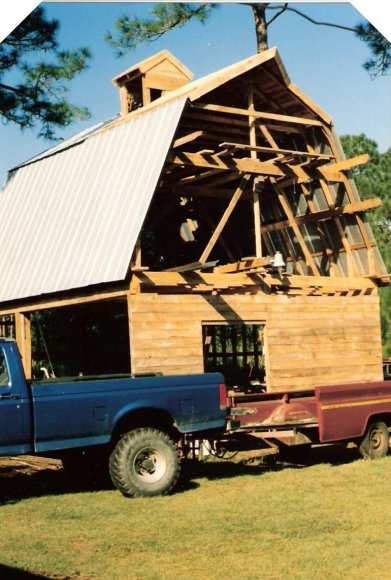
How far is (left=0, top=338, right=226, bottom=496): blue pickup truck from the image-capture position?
958cm

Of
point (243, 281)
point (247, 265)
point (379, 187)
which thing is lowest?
point (243, 281)

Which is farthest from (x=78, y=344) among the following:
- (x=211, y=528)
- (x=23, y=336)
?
(x=211, y=528)

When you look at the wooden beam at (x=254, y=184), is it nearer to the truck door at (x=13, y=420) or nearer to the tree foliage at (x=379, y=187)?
the truck door at (x=13, y=420)

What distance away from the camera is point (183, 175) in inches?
747

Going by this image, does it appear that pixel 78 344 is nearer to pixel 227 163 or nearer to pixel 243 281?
pixel 243 281

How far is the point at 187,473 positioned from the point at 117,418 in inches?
104

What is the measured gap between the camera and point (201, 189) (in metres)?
18.8

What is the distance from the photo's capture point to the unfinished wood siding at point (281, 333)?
47.2 feet

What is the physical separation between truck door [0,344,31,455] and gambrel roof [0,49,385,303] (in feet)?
15.5

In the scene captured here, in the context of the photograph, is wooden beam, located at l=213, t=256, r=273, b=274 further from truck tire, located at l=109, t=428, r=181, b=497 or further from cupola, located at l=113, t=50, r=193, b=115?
cupola, located at l=113, t=50, r=193, b=115

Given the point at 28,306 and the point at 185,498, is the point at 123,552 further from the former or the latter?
the point at 28,306

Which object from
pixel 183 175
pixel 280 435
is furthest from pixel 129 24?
pixel 280 435

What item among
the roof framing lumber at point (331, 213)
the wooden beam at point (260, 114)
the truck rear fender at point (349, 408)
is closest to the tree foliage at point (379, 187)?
the roof framing lumber at point (331, 213)

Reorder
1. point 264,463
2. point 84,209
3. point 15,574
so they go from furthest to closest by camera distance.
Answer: point 84,209 < point 264,463 < point 15,574
